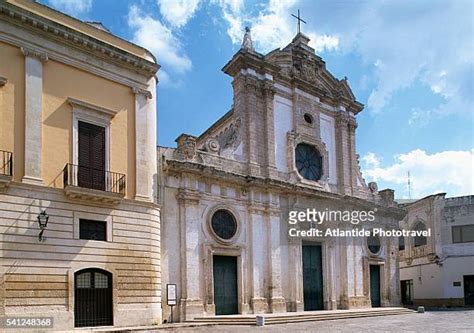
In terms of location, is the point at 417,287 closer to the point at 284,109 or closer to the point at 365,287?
the point at 365,287

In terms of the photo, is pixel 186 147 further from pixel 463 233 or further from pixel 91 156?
pixel 463 233

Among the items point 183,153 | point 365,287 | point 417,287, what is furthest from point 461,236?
point 183,153

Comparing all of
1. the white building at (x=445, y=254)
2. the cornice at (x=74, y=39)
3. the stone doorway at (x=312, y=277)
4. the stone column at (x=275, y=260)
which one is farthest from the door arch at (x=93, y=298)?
the white building at (x=445, y=254)

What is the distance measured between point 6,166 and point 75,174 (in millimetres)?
2080

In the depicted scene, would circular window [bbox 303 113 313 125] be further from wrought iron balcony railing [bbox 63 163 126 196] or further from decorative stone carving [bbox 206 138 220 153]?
wrought iron balcony railing [bbox 63 163 126 196]

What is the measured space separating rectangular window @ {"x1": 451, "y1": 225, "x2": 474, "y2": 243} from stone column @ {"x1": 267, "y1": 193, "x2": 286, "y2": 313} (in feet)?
52.8

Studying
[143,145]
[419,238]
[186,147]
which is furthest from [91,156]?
[419,238]

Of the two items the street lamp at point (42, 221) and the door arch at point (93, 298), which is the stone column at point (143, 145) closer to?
the door arch at point (93, 298)

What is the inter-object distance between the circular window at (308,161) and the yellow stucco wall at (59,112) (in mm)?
10544

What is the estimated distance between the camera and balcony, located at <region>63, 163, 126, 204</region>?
50.5ft

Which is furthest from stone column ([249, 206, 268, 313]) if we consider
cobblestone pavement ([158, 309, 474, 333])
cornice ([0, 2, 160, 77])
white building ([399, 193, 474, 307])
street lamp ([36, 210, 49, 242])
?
white building ([399, 193, 474, 307])

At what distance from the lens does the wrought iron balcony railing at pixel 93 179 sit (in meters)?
15.6

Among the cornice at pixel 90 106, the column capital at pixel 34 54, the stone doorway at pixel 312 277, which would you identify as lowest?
the stone doorway at pixel 312 277

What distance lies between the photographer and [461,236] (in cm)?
3325
